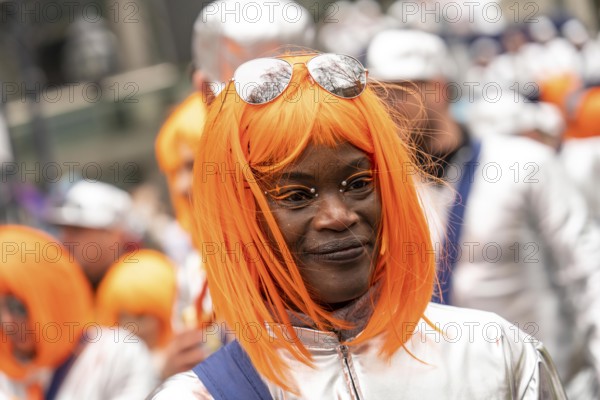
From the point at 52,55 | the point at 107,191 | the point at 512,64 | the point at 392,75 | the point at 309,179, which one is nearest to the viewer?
the point at 309,179

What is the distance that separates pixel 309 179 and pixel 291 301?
0.89 feet

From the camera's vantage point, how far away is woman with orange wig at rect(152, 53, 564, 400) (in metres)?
2.02

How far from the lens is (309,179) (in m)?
2.01

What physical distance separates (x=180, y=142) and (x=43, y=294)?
81cm

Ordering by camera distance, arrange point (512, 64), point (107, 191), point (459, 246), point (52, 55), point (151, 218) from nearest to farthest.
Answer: point (459, 246) < point (107, 191) < point (151, 218) < point (512, 64) < point (52, 55)

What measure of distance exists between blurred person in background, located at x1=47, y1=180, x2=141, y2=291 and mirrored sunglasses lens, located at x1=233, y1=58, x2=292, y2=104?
10.8ft

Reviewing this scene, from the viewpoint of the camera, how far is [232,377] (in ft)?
6.72

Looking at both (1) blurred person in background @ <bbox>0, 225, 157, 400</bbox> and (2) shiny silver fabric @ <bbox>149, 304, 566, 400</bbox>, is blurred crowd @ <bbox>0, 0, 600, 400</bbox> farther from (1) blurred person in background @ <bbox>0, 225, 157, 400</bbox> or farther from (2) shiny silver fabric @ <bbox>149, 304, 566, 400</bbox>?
(2) shiny silver fabric @ <bbox>149, 304, 566, 400</bbox>

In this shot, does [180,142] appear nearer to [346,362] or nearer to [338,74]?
[338,74]

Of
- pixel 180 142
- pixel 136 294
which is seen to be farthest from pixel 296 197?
pixel 136 294

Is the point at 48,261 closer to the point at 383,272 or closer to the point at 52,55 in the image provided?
the point at 383,272

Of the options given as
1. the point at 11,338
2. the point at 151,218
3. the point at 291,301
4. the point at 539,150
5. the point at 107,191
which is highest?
the point at 291,301

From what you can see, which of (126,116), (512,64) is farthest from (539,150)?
(126,116)

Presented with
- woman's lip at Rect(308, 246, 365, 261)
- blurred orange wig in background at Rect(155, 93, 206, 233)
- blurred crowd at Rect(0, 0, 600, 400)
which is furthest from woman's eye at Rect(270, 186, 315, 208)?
blurred orange wig in background at Rect(155, 93, 206, 233)
